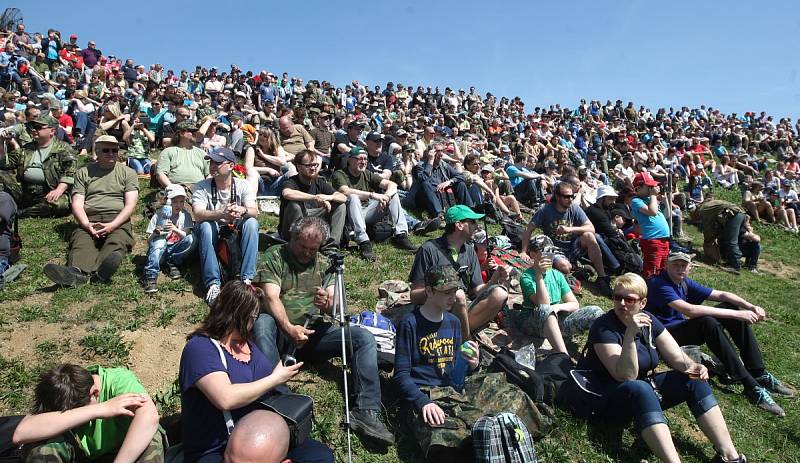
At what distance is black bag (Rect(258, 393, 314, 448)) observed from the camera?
3529mm

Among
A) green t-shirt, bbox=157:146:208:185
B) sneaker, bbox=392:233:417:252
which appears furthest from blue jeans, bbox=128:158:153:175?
sneaker, bbox=392:233:417:252

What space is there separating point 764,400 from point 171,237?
23.6ft

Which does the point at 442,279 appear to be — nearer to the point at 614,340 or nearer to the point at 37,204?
the point at 614,340

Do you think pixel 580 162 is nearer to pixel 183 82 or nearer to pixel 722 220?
pixel 722 220

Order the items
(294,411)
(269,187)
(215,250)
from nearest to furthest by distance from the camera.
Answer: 1. (294,411)
2. (215,250)
3. (269,187)

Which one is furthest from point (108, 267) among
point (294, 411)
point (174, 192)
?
point (294, 411)

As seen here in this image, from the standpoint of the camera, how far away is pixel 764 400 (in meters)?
5.68

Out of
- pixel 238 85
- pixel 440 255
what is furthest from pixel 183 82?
pixel 440 255

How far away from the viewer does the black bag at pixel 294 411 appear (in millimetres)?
3529

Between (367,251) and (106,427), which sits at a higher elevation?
(367,251)

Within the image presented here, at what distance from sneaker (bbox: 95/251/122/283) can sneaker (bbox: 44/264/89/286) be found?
0.19 metres

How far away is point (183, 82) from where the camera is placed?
21.7 m

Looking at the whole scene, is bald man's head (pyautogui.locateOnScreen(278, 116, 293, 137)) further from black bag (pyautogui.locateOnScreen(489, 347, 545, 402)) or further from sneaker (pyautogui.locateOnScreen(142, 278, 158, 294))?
black bag (pyautogui.locateOnScreen(489, 347, 545, 402))

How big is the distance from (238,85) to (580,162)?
1433cm
